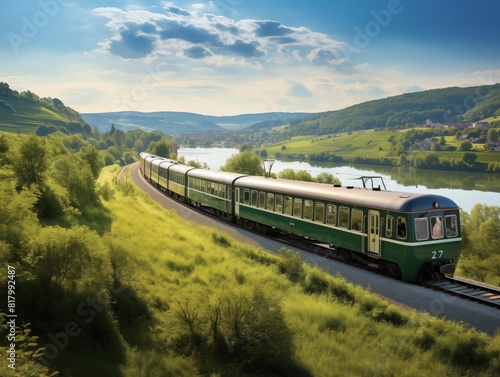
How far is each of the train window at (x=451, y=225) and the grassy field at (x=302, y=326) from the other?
4.20 meters

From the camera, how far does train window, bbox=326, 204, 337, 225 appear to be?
19.6 m

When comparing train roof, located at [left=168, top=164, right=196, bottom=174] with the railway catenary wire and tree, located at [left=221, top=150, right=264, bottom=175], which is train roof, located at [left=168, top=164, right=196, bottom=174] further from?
tree, located at [left=221, top=150, right=264, bottom=175]

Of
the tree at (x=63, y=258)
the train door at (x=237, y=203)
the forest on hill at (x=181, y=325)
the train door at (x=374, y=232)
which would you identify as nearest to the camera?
the forest on hill at (x=181, y=325)

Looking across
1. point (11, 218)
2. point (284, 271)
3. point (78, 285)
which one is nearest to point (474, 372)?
point (284, 271)

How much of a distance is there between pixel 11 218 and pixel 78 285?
2.58m

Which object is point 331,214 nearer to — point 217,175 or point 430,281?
point 430,281

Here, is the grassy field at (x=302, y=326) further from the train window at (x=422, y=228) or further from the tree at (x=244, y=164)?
the tree at (x=244, y=164)

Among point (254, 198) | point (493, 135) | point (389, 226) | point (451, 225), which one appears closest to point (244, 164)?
point (254, 198)

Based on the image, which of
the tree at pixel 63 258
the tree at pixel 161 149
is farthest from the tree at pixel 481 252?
the tree at pixel 161 149

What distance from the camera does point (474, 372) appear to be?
11.6 metres

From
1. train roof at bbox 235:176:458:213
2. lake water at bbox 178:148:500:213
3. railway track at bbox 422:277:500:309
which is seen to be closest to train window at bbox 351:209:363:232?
train roof at bbox 235:176:458:213

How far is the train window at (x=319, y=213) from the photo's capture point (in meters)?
20.4

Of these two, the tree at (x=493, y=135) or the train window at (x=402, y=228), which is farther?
the tree at (x=493, y=135)

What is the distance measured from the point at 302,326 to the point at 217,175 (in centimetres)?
2030
